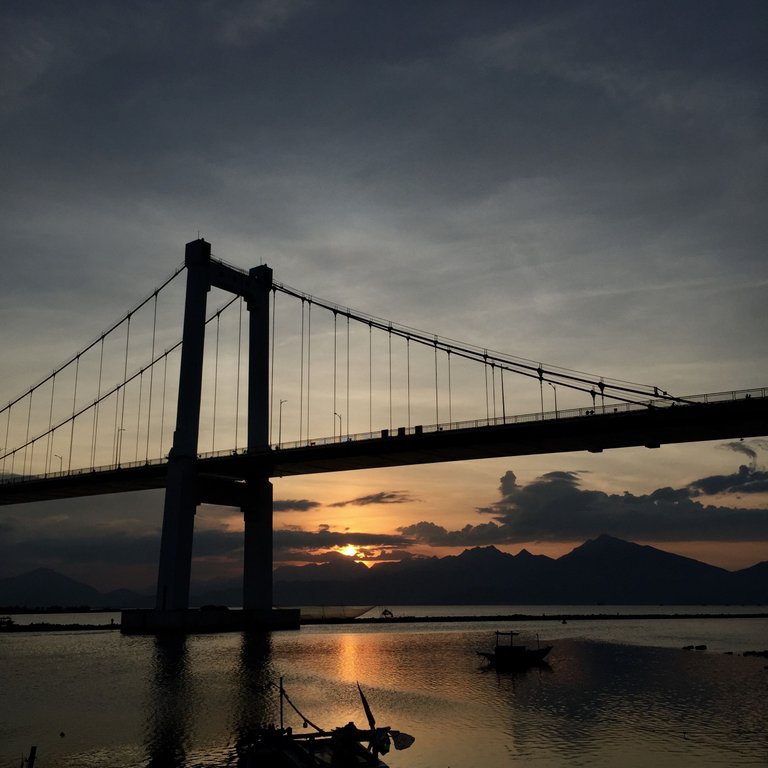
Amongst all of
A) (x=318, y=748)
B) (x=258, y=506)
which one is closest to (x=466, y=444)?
(x=258, y=506)

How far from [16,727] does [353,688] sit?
2060cm

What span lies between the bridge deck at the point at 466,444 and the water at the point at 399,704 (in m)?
17.2

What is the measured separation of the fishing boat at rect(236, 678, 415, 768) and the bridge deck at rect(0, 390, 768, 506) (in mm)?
40581

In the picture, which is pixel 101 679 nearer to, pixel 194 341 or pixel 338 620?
pixel 194 341

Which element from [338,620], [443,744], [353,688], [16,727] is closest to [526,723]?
[443,744]

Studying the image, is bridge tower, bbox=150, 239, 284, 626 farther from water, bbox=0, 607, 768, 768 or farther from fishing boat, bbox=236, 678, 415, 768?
fishing boat, bbox=236, 678, 415, 768

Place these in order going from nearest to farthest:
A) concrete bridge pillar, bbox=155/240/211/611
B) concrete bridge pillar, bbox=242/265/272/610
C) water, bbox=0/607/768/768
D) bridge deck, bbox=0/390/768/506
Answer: water, bbox=0/607/768/768
bridge deck, bbox=0/390/768/506
concrete bridge pillar, bbox=155/240/211/611
concrete bridge pillar, bbox=242/265/272/610

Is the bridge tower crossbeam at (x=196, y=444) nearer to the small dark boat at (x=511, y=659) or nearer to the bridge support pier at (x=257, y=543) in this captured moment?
the bridge support pier at (x=257, y=543)

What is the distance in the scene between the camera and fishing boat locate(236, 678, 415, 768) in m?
25.7

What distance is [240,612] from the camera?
8838cm

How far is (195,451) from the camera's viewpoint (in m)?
81.9

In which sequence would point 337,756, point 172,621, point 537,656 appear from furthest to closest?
point 172,621 < point 537,656 < point 337,756

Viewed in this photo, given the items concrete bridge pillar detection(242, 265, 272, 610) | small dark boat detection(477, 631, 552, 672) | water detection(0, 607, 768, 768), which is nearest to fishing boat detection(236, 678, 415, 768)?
water detection(0, 607, 768, 768)

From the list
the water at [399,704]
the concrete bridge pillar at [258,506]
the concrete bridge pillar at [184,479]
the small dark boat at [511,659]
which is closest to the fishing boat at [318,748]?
the water at [399,704]
